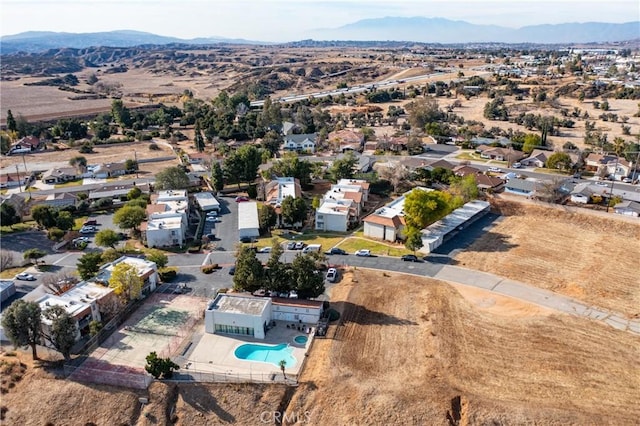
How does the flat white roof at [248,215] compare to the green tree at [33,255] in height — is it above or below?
above

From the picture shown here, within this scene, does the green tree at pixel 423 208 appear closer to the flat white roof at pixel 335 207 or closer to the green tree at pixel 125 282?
the flat white roof at pixel 335 207

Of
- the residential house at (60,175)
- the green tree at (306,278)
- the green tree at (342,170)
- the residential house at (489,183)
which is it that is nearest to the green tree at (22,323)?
the green tree at (306,278)

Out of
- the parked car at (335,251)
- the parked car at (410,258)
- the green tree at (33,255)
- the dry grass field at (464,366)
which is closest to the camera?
the dry grass field at (464,366)

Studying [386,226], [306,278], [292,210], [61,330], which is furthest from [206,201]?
[61,330]

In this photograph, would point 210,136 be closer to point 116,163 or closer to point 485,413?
point 116,163

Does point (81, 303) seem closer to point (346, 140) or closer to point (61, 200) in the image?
point (61, 200)

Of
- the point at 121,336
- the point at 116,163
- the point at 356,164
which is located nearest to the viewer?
the point at 121,336

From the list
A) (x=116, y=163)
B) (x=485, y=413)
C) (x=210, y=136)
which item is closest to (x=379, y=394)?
(x=485, y=413)
